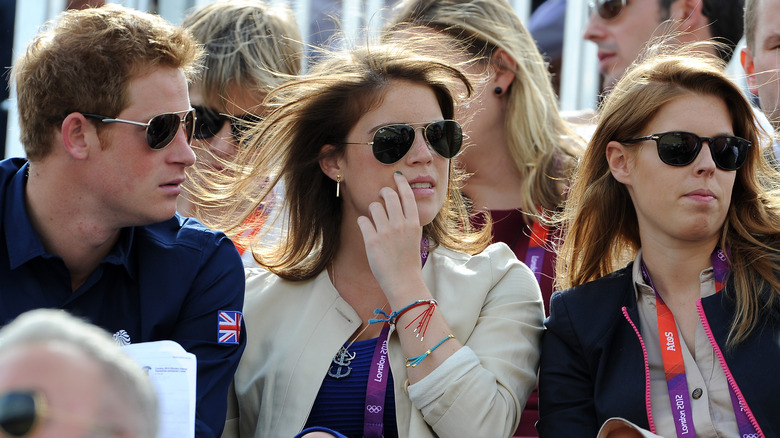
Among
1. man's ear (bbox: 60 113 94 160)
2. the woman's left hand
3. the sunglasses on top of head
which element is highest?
the sunglasses on top of head

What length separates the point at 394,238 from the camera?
3178 millimetres

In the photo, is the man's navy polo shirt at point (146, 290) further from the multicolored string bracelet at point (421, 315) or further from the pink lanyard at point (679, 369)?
the pink lanyard at point (679, 369)

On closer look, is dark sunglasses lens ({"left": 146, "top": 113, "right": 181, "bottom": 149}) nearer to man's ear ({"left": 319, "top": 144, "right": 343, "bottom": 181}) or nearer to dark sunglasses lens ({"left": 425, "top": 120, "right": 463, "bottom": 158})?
man's ear ({"left": 319, "top": 144, "right": 343, "bottom": 181})

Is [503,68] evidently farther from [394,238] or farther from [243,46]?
[394,238]

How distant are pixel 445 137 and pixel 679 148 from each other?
0.77 meters

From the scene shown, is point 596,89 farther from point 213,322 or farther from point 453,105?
point 213,322

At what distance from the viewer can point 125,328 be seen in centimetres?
301

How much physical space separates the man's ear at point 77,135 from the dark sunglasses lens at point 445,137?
108cm

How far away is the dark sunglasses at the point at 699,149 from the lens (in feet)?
9.66

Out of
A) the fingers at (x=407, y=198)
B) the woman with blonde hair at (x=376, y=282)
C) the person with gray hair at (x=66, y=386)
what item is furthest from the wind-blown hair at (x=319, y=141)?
the person with gray hair at (x=66, y=386)

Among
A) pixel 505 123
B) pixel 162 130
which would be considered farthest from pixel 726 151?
pixel 162 130

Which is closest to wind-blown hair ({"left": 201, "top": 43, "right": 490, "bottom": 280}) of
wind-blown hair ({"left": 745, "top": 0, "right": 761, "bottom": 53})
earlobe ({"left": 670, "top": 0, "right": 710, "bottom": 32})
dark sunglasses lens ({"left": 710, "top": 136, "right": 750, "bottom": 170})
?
dark sunglasses lens ({"left": 710, "top": 136, "right": 750, "bottom": 170})

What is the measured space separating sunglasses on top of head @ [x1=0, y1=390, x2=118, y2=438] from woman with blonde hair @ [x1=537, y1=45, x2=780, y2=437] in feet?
6.18

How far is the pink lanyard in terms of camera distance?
274 centimetres
